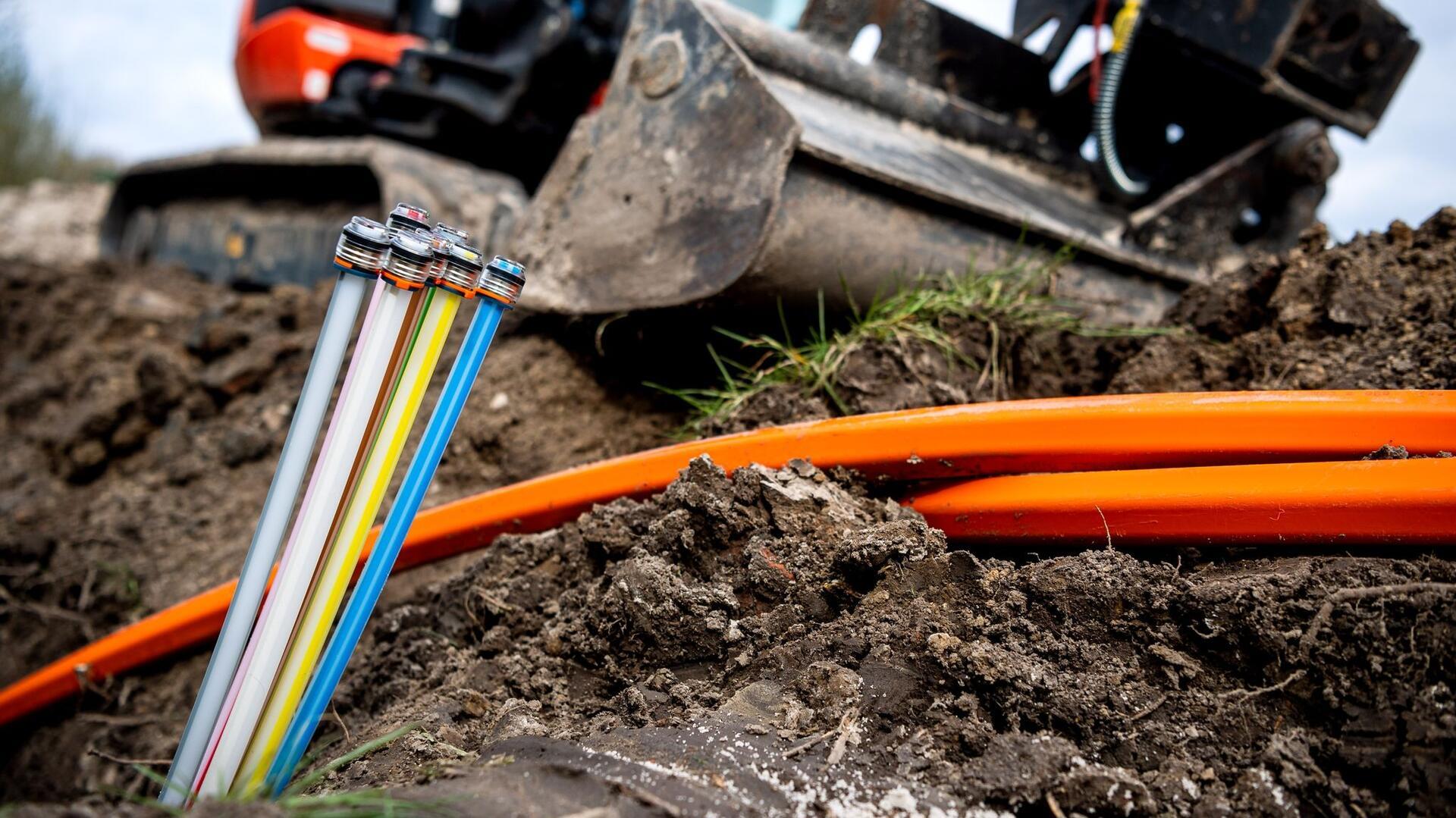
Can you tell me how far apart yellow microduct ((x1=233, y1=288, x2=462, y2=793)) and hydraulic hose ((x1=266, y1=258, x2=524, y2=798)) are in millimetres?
24

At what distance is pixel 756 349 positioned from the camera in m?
2.06

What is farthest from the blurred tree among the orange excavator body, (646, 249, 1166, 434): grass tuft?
(646, 249, 1166, 434): grass tuft

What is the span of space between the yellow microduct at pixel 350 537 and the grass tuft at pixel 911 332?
85 centimetres

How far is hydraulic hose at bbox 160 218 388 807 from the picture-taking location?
103 cm

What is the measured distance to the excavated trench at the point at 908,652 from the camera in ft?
3.16

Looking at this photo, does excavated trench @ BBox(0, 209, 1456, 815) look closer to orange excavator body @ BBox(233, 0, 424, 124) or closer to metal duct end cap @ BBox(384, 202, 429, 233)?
metal duct end cap @ BBox(384, 202, 429, 233)

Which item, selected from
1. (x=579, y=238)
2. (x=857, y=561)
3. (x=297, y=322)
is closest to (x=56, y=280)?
(x=297, y=322)

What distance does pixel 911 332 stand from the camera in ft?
6.21

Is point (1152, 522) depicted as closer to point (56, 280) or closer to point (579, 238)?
point (579, 238)

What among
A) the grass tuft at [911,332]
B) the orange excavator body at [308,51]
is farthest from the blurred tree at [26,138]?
the grass tuft at [911,332]

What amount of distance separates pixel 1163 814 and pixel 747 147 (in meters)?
1.33

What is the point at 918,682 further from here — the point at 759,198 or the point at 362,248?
the point at 759,198

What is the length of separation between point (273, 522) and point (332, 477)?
8 cm

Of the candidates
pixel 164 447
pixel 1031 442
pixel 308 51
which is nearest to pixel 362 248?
pixel 1031 442
